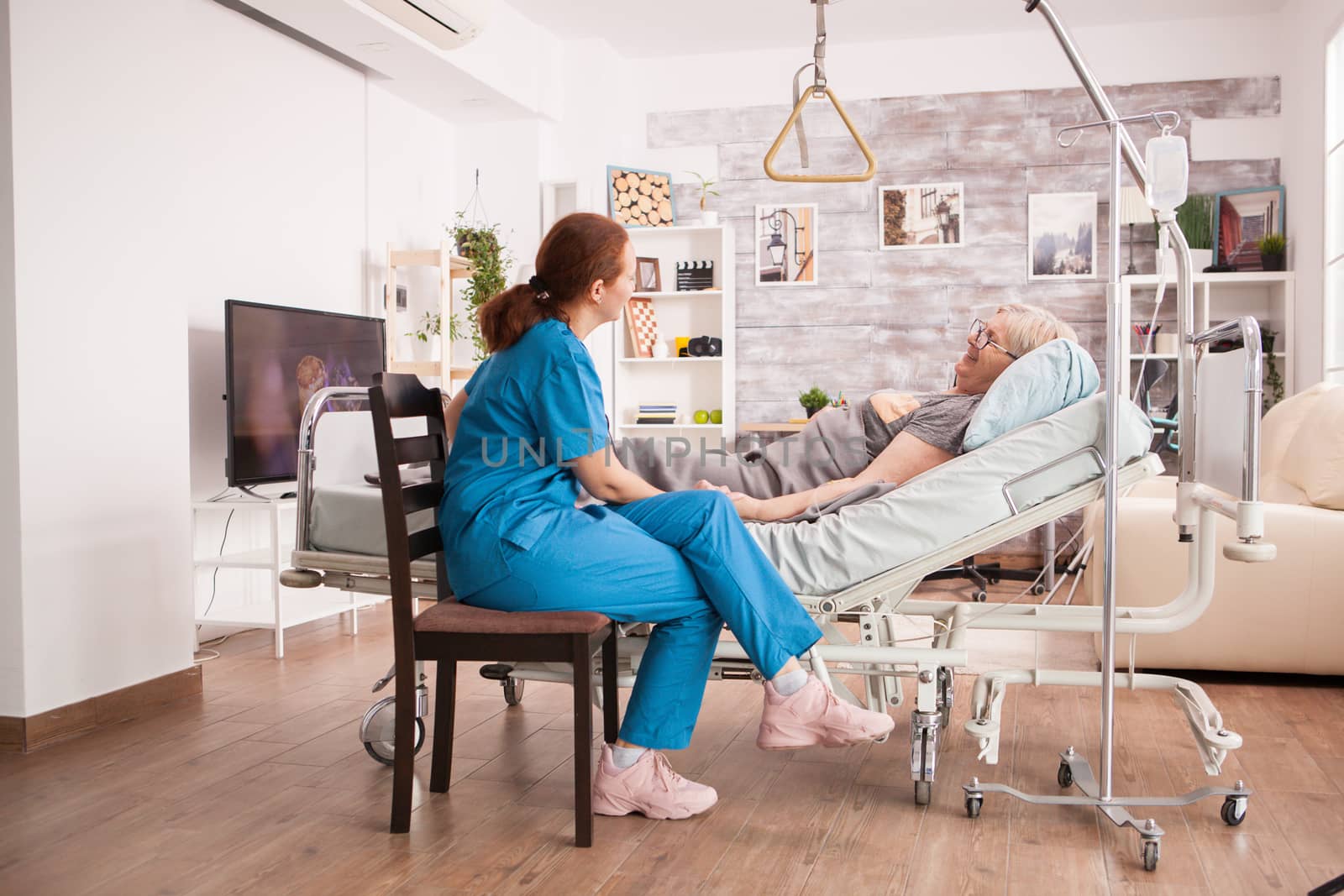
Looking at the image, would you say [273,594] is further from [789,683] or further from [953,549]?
[953,549]

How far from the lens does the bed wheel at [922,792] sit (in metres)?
2.24

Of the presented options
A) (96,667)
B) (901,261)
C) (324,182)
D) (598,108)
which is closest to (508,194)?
(598,108)

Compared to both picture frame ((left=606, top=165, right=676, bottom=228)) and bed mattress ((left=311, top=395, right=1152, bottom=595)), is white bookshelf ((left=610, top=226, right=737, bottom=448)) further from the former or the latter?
bed mattress ((left=311, top=395, right=1152, bottom=595))

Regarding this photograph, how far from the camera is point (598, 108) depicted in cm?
573

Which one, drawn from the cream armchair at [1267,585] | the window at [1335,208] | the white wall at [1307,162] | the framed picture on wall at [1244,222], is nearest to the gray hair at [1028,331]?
the cream armchair at [1267,585]

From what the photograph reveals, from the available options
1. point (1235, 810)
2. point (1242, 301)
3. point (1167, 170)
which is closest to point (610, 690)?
point (1235, 810)

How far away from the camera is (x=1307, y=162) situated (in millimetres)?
4934

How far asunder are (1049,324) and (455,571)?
165 centimetres

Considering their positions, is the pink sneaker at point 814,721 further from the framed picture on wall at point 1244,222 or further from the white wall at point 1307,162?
the framed picture on wall at point 1244,222

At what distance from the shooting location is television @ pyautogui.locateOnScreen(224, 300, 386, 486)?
3.80 meters

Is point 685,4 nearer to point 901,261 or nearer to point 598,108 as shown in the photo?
point 598,108

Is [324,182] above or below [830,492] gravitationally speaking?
above

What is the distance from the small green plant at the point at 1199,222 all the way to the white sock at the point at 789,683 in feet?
13.7

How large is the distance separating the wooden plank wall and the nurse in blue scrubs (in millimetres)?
3734
